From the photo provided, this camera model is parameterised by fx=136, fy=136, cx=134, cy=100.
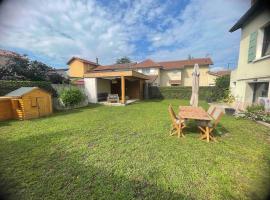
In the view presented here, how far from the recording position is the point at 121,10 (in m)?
6.06

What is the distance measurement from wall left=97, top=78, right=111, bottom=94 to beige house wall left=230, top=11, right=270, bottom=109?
1224 centimetres

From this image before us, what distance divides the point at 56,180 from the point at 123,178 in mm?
1261

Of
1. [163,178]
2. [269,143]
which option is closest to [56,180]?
[163,178]

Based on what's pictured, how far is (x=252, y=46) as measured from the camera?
289 inches

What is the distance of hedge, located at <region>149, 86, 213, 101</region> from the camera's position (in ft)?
55.1

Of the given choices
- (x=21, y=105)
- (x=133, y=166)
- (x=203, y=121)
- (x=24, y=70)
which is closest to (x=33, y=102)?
(x=21, y=105)

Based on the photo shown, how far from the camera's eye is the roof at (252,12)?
6043 mm

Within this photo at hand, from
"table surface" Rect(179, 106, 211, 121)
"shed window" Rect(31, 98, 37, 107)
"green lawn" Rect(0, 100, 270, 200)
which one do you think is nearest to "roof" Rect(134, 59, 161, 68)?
"shed window" Rect(31, 98, 37, 107)

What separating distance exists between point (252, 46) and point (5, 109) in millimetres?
13762

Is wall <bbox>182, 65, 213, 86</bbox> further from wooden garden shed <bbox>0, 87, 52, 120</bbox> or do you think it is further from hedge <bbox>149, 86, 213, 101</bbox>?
wooden garden shed <bbox>0, 87, 52, 120</bbox>

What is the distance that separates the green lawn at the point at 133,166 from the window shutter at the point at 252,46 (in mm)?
4383

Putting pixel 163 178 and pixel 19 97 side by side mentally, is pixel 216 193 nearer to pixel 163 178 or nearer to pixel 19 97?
pixel 163 178

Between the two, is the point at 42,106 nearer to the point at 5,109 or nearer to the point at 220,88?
the point at 5,109

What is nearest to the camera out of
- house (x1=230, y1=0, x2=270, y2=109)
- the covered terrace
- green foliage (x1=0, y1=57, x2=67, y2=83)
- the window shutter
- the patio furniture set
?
the patio furniture set
